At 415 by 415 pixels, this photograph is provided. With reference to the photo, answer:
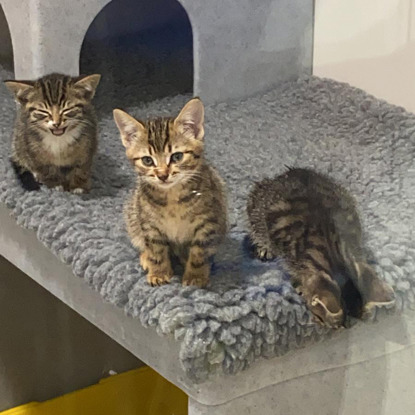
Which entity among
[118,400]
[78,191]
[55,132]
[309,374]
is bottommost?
[118,400]

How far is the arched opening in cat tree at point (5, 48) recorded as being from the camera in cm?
133

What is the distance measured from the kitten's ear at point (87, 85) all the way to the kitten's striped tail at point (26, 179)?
0.59ft

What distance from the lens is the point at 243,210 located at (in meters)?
0.99

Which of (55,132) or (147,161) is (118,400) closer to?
(55,132)

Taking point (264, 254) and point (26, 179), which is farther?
point (26, 179)

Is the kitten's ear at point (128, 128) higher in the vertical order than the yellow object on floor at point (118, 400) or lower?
higher

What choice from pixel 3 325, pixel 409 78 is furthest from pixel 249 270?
pixel 3 325

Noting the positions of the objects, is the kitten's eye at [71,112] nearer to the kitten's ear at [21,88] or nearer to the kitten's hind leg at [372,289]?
the kitten's ear at [21,88]

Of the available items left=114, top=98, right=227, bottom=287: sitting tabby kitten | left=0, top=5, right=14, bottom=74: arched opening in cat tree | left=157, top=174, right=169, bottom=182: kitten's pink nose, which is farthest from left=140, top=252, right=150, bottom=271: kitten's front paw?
left=0, top=5, right=14, bottom=74: arched opening in cat tree

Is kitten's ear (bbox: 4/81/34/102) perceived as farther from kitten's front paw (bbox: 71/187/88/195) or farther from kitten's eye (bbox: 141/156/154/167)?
Result: kitten's eye (bbox: 141/156/154/167)

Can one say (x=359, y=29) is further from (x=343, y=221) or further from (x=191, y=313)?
(x=191, y=313)

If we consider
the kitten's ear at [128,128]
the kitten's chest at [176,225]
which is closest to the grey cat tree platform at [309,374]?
the kitten's chest at [176,225]

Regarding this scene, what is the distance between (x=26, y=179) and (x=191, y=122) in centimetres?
46

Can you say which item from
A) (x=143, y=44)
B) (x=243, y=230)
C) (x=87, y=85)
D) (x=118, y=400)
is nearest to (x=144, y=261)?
(x=243, y=230)
